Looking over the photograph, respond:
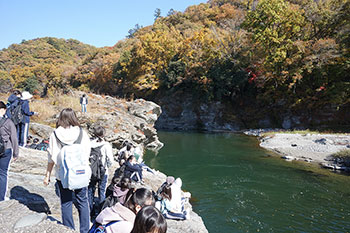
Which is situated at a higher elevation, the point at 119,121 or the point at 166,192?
the point at 119,121

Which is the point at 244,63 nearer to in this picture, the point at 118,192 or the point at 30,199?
the point at 118,192

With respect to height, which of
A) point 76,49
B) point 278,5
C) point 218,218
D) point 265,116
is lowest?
point 218,218

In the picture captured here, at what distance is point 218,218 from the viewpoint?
677cm

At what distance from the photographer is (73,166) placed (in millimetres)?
2799

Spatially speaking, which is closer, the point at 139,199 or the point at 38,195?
the point at 139,199

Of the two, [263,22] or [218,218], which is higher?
[263,22]

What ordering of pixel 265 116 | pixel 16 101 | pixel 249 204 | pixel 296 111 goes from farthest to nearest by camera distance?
pixel 265 116
pixel 296 111
pixel 249 204
pixel 16 101

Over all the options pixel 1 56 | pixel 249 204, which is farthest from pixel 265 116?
pixel 1 56

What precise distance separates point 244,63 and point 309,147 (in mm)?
14520

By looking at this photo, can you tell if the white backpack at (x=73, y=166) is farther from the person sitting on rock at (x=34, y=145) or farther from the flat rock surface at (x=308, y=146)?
the flat rock surface at (x=308, y=146)

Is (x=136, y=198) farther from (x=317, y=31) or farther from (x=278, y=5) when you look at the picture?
(x=317, y=31)

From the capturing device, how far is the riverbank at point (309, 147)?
13.4 metres

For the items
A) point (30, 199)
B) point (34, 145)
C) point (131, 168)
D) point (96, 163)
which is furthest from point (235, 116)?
point (30, 199)

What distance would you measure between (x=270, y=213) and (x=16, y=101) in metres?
7.84
